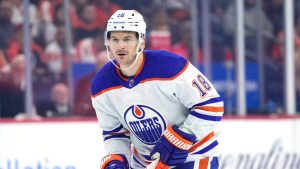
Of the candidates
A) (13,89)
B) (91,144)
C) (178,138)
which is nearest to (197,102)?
(178,138)

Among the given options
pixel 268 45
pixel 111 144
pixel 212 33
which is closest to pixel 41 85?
pixel 212 33

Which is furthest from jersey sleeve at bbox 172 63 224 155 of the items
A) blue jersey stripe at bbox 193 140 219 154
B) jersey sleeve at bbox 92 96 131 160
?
jersey sleeve at bbox 92 96 131 160

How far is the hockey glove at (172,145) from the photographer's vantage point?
3.62m

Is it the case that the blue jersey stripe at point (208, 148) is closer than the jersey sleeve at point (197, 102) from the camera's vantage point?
No

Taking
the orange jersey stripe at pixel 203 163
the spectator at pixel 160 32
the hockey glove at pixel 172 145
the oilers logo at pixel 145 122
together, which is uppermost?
the spectator at pixel 160 32

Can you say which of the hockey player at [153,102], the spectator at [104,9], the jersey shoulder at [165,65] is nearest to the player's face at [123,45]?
the hockey player at [153,102]

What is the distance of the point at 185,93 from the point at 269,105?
332 cm

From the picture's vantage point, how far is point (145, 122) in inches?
148

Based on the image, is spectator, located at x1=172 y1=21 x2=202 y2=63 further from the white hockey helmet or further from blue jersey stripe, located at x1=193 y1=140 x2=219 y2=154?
the white hockey helmet

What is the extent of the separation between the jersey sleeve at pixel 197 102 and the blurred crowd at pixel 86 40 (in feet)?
8.85

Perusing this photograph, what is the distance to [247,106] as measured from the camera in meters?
6.79

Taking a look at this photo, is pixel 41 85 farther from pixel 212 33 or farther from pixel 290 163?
pixel 290 163

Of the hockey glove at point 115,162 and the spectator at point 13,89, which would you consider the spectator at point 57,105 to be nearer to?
the spectator at point 13,89

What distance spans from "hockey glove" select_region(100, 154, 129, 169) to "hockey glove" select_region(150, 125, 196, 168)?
215 mm
